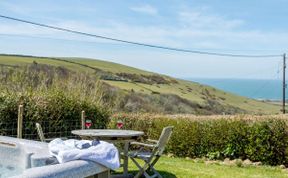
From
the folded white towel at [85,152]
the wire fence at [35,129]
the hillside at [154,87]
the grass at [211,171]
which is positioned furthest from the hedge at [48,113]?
the hillside at [154,87]

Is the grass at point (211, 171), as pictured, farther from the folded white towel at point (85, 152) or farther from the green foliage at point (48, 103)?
the folded white towel at point (85, 152)

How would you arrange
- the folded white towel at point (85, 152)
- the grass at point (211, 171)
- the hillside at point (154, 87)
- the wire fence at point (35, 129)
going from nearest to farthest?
the folded white towel at point (85, 152) < the grass at point (211, 171) < the wire fence at point (35, 129) < the hillside at point (154, 87)

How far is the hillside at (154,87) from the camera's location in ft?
109

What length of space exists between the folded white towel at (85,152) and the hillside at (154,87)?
22656 mm

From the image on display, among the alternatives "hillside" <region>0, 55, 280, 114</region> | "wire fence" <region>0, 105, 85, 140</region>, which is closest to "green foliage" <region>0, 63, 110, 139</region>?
"wire fence" <region>0, 105, 85, 140</region>

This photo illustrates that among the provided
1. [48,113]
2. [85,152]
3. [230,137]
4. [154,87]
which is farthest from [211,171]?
[154,87]

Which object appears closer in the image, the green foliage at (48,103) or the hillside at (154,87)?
the green foliage at (48,103)

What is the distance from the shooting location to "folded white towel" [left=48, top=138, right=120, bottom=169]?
4.81 m

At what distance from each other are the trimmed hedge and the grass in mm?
647

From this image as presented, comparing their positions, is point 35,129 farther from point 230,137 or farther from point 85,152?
point 85,152

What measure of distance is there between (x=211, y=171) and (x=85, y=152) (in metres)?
4.94

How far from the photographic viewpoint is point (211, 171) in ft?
30.3

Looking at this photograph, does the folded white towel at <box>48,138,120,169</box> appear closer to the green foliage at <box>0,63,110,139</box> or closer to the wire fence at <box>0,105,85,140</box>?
the wire fence at <box>0,105,85,140</box>

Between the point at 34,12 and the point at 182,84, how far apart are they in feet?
117
